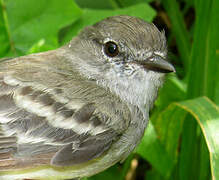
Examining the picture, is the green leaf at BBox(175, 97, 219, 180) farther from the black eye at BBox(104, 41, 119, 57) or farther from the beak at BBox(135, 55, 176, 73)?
the black eye at BBox(104, 41, 119, 57)

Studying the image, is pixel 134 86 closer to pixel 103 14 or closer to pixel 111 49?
pixel 111 49

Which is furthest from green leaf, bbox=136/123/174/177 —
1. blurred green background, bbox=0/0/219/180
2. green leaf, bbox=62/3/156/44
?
green leaf, bbox=62/3/156/44

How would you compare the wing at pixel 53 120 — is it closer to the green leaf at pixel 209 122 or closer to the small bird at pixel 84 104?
the small bird at pixel 84 104

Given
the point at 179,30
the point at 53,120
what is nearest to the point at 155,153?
the point at 53,120

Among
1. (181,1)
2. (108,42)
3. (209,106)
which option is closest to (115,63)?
(108,42)

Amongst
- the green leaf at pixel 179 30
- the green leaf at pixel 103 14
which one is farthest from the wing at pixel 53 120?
the green leaf at pixel 179 30

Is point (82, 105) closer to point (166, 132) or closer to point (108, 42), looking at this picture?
point (108, 42)
